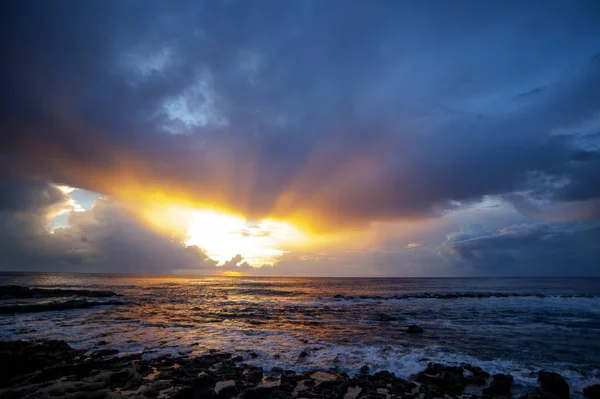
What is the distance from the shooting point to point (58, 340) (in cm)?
2061

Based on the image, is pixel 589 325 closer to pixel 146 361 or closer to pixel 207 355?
pixel 207 355

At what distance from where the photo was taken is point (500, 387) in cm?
1277

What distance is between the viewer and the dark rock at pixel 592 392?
1206 cm

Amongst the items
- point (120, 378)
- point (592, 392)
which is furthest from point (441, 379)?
point (120, 378)

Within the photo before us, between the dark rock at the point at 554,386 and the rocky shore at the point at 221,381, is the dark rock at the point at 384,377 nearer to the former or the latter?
the rocky shore at the point at 221,381

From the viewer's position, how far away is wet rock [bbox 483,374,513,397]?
12.4 meters

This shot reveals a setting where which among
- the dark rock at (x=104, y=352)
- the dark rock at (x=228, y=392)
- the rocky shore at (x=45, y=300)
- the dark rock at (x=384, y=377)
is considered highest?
the dark rock at (x=228, y=392)

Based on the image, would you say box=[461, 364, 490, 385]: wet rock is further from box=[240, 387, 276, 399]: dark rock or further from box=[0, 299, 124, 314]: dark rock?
box=[0, 299, 124, 314]: dark rock

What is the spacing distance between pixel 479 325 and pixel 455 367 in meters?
17.2

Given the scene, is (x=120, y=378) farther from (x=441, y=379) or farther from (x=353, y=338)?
(x=353, y=338)

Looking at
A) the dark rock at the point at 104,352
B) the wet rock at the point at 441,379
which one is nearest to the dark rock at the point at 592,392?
the wet rock at the point at 441,379

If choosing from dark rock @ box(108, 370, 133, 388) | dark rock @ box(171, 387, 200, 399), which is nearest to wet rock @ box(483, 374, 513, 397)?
dark rock @ box(171, 387, 200, 399)

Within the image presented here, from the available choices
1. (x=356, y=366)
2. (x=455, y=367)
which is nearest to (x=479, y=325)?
(x=455, y=367)

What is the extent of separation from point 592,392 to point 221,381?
1571cm
